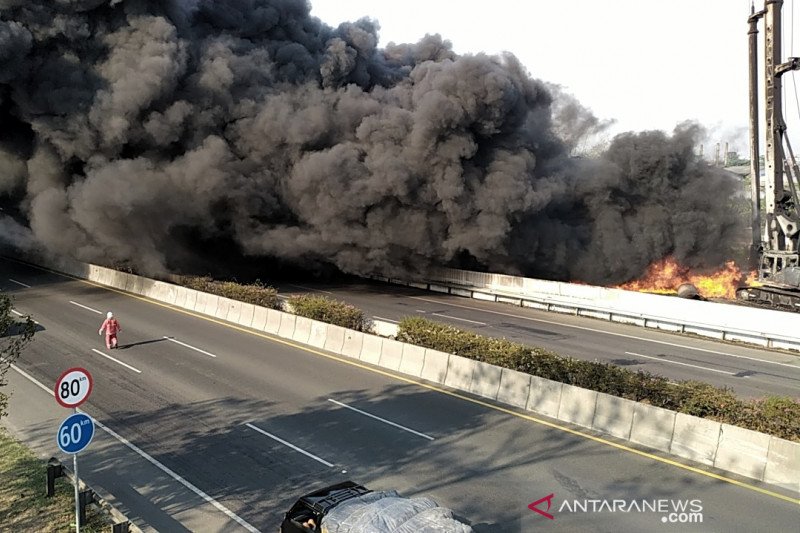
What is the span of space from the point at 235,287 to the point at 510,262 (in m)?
15.6

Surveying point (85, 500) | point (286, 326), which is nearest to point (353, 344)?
point (286, 326)

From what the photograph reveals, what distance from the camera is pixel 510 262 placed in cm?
3350

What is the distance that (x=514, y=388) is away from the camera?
13.6 meters

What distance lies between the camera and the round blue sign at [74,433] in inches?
284

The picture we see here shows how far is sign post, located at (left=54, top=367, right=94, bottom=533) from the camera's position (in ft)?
23.7

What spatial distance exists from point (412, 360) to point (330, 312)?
4.61 metres

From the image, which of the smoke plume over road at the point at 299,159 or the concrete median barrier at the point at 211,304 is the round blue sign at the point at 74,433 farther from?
the smoke plume over road at the point at 299,159

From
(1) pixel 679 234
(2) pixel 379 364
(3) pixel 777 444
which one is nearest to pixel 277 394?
(2) pixel 379 364

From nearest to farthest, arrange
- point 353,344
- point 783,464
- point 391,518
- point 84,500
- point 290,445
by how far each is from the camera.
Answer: point 391,518
point 84,500
point 783,464
point 290,445
point 353,344

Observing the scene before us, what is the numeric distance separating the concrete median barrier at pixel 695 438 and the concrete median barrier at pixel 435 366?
571cm

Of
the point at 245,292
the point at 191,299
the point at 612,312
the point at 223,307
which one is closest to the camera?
the point at 223,307

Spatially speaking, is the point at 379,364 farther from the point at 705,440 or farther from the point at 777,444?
the point at 777,444

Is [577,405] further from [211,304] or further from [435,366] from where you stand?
[211,304]

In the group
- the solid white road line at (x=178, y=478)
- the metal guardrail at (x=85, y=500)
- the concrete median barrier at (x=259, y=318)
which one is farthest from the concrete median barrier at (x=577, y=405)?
the concrete median barrier at (x=259, y=318)
